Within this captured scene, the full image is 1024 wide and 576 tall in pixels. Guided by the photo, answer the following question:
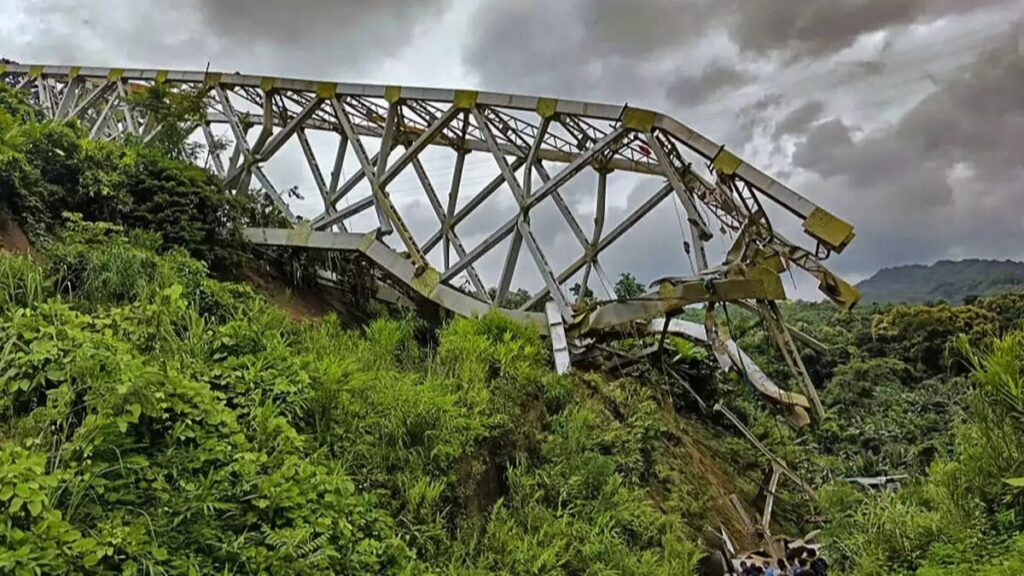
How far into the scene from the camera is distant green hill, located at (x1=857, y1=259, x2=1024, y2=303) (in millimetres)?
29867

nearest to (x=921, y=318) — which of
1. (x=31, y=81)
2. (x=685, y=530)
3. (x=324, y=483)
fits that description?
(x=685, y=530)

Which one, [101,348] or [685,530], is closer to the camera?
[101,348]

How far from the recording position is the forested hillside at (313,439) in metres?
3.26

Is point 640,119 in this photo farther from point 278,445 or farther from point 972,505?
point 278,445

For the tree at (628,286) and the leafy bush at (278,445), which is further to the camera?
the tree at (628,286)

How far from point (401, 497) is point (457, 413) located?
3.66 feet

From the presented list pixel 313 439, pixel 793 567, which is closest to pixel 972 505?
pixel 793 567

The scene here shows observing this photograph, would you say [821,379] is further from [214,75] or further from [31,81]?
[31,81]

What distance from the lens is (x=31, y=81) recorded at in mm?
16109


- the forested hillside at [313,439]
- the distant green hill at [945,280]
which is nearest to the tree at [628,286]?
the forested hillside at [313,439]

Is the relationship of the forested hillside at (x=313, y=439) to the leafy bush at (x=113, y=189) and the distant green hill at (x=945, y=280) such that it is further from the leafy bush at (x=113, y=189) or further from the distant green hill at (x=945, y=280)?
the distant green hill at (x=945, y=280)

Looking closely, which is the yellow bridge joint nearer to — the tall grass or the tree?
the tree

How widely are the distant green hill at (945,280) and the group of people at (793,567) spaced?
759 inches

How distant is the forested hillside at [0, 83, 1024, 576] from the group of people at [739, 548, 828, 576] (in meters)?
0.64
